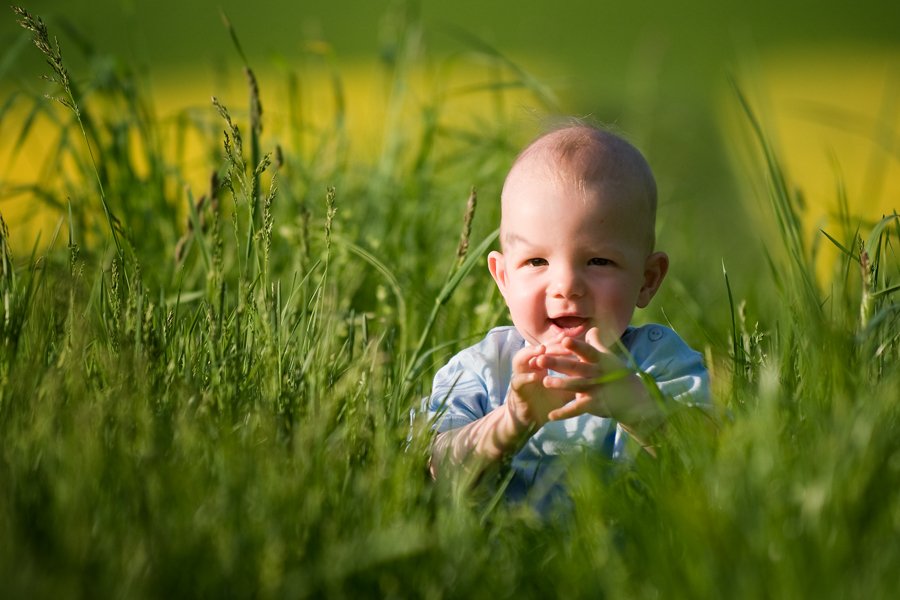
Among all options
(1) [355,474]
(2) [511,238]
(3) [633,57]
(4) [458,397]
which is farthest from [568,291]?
(3) [633,57]

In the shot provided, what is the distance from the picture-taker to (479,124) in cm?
253

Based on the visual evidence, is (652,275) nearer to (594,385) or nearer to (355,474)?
(594,385)

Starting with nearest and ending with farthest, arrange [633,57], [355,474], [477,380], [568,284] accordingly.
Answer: [355,474]
[568,284]
[477,380]
[633,57]

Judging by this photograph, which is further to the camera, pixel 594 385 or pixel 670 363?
pixel 670 363

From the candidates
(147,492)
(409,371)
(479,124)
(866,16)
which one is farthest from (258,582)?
(866,16)

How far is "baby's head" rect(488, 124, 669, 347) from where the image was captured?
3.84 ft

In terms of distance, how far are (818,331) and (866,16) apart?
4.59m

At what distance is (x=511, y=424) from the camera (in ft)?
Answer: 3.53

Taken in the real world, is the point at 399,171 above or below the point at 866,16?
below

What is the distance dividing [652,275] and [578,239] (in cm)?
20

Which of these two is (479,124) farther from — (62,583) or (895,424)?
(62,583)

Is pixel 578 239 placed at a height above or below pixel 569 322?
above

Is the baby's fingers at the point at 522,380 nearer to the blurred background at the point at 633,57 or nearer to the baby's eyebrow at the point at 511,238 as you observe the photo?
the baby's eyebrow at the point at 511,238

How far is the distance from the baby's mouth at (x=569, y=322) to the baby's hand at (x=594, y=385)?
0.11 m
